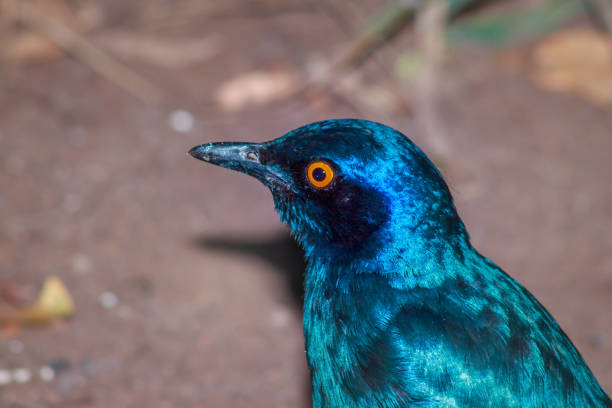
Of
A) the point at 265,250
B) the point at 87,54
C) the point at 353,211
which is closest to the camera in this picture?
the point at 353,211

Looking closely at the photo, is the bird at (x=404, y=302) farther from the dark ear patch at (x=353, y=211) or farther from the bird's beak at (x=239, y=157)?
the bird's beak at (x=239, y=157)

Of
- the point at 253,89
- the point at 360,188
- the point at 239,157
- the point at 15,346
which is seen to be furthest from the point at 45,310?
the point at 253,89

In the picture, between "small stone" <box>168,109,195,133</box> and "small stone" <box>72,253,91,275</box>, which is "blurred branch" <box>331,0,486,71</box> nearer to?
"small stone" <box>168,109,195,133</box>

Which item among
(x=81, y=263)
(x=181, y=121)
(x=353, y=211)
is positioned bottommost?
(x=353, y=211)

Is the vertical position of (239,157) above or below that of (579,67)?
below

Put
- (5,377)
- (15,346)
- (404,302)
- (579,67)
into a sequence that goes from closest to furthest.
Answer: (404,302), (5,377), (15,346), (579,67)

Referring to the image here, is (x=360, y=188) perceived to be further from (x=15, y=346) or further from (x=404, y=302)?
(x=15, y=346)

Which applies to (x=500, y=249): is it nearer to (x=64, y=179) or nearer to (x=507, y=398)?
(x=507, y=398)

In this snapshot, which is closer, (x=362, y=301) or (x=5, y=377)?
(x=362, y=301)
